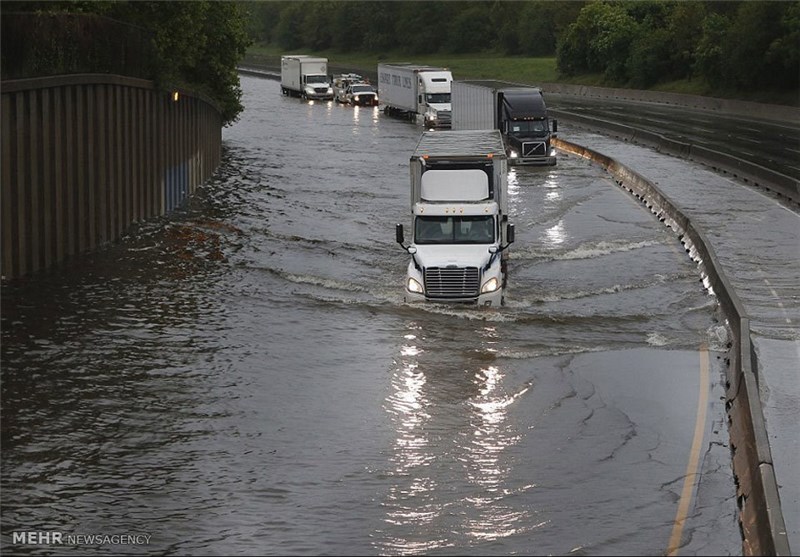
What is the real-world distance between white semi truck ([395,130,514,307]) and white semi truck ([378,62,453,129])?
177 ft

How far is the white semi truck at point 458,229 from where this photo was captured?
3228 centimetres

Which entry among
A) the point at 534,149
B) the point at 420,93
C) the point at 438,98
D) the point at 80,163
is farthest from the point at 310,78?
the point at 80,163

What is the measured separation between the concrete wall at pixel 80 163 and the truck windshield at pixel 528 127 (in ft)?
64.5

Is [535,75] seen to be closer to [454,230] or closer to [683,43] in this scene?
[683,43]

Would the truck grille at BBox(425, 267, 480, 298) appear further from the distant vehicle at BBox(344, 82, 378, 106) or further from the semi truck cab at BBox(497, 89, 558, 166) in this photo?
the distant vehicle at BBox(344, 82, 378, 106)

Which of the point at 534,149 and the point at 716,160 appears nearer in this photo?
the point at 716,160

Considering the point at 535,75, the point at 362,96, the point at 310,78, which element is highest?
the point at 535,75

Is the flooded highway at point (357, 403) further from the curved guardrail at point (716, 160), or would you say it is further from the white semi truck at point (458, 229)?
the curved guardrail at point (716, 160)

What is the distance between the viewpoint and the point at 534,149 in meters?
67.9

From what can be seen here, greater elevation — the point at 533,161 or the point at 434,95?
the point at 434,95

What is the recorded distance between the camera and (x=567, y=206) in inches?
2127

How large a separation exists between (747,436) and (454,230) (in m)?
13.2

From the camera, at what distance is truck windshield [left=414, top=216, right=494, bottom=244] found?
109ft

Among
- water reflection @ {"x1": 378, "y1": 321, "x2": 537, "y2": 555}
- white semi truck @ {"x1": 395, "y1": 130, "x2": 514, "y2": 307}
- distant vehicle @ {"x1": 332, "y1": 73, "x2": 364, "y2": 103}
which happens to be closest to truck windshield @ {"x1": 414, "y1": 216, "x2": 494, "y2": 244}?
white semi truck @ {"x1": 395, "y1": 130, "x2": 514, "y2": 307}
